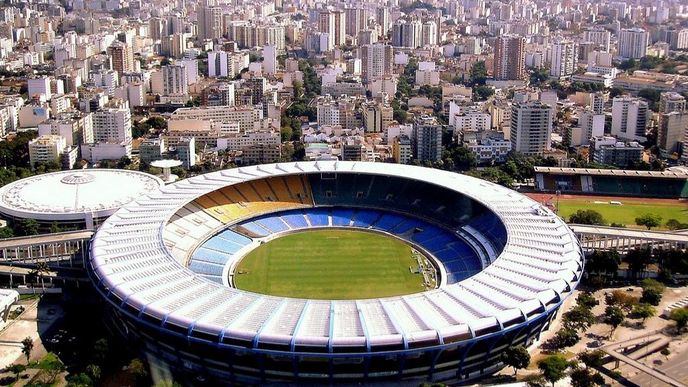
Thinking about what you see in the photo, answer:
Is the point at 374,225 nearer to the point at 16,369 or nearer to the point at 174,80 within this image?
the point at 16,369

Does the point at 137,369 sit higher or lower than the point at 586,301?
lower

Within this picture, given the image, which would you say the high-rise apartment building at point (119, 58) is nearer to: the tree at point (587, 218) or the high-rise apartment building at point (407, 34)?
the high-rise apartment building at point (407, 34)

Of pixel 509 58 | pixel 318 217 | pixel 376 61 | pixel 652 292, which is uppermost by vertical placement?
pixel 509 58

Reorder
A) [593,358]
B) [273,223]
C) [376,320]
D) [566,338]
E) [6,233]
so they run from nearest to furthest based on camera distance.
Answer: [376,320] → [593,358] → [566,338] → [6,233] → [273,223]

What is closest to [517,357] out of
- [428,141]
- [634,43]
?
[428,141]

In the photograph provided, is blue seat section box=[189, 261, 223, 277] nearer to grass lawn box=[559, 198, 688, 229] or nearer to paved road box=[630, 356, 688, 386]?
paved road box=[630, 356, 688, 386]

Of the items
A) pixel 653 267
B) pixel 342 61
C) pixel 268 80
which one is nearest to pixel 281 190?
pixel 653 267

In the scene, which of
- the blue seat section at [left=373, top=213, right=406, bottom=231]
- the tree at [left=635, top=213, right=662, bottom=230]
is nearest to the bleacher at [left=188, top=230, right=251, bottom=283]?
the blue seat section at [left=373, top=213, right=406, bottom=231]

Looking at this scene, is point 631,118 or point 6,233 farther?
point 631,118

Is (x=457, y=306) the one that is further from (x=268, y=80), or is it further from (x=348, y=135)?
(x=268, y=80)
